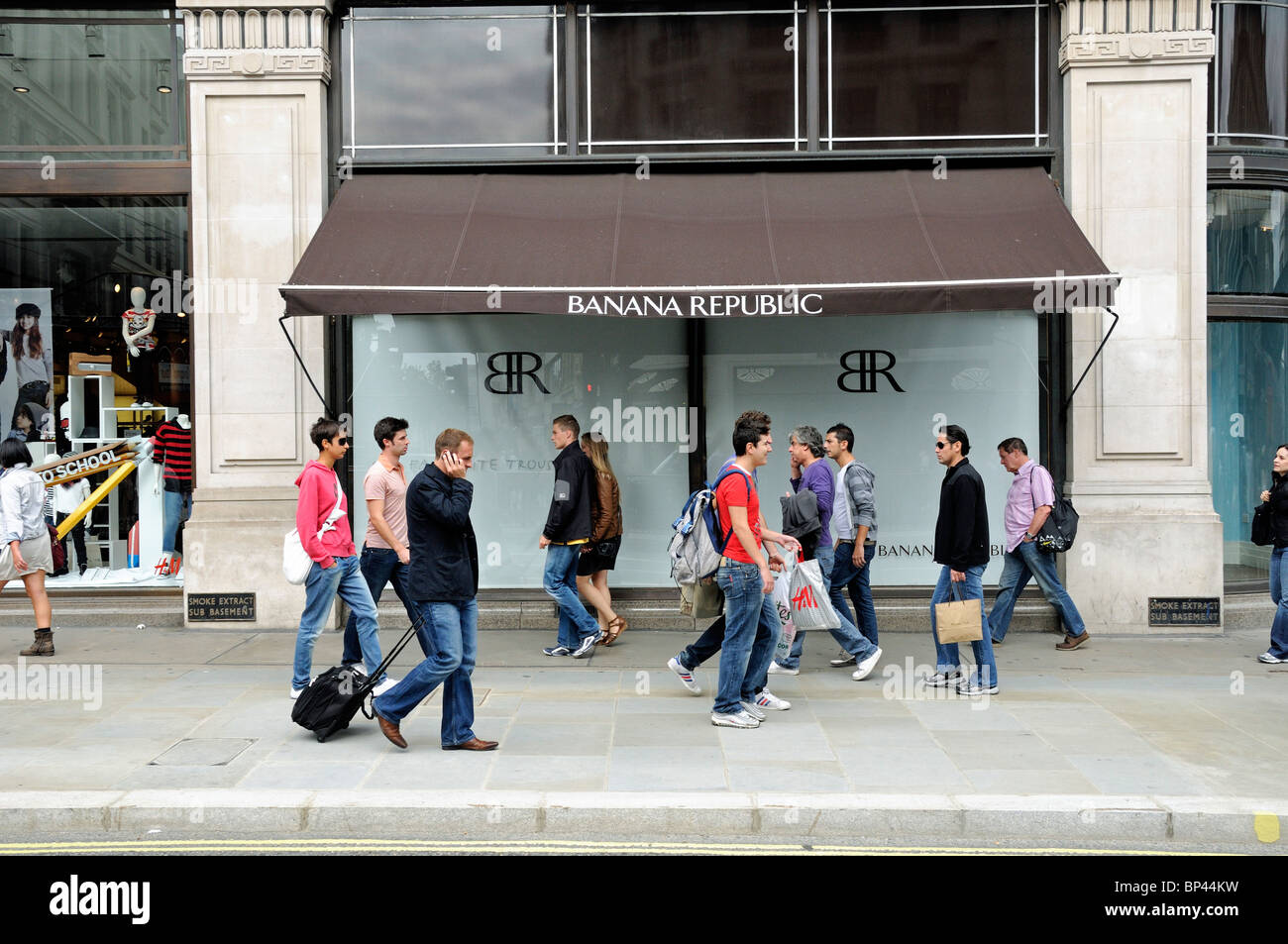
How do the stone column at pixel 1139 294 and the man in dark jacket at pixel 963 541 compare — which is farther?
the stone column at pixel 1139 294

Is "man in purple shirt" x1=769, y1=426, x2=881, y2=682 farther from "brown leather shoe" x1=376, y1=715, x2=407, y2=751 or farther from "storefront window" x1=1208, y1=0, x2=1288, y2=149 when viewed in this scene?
"storefront window" x1=1208, y1=0, x2=1288, y2=149

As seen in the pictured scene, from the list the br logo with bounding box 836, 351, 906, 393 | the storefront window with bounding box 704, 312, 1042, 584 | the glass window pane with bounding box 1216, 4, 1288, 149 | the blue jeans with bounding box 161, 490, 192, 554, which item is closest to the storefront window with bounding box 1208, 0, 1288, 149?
the glass window pane with bounding box 1216, 4, 1288, 149

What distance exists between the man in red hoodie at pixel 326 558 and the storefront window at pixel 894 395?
4.19 m

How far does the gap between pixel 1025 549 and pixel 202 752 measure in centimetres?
669

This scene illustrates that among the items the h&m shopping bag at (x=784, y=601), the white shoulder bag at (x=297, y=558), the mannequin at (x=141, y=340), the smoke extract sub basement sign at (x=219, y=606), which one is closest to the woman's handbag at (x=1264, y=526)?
the h&m shopping bag at (x=784, y=601)

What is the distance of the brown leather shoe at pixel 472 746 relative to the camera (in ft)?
21.0

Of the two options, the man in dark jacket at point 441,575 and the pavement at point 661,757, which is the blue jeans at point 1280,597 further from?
the man in dark jacket at point 441,575

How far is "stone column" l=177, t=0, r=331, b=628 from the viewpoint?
1029 cm

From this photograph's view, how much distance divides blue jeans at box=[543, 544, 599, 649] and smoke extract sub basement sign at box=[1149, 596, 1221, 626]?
5.32 m

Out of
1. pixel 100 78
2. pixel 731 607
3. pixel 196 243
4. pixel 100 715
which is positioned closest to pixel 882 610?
pixel 731 607

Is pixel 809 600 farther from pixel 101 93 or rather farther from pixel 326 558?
pixel 101 93

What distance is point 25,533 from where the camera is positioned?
896 cm

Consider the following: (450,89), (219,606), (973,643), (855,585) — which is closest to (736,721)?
(973,643)

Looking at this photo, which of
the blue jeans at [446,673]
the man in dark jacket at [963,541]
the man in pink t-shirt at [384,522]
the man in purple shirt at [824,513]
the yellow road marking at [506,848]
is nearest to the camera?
the yellow road marking at [506,848]
